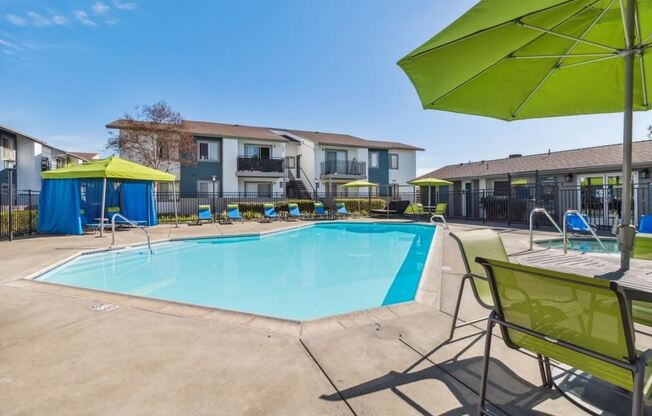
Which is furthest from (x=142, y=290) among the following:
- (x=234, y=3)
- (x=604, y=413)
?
(x=234, y=3)

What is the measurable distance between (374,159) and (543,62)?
1042 inches

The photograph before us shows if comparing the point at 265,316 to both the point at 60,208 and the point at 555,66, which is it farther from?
the point at 60,208

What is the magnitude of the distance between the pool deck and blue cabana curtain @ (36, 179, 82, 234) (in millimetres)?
9271

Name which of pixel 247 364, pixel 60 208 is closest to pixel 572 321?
pixel 247 364

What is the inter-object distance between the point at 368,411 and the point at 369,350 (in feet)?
2.52

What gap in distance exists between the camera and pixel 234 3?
1070 centimetres

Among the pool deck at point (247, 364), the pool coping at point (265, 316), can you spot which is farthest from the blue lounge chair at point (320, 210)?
the pool deck at point (247, 364)

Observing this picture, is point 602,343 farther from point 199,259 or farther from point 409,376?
point 199,259

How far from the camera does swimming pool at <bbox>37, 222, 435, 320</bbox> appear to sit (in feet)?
17.9

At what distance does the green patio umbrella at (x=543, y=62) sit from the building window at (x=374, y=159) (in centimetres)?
2555

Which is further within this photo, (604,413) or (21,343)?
(21,343)

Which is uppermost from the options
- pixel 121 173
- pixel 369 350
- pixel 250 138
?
pixel 250 138

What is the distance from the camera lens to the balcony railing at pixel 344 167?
2614cm

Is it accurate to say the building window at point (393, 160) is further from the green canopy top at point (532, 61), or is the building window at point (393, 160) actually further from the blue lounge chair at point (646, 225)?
the green canopy top at point (532, 61)
